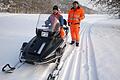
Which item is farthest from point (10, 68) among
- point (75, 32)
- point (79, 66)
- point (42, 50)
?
point (75, 32)

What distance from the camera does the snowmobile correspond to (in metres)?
5.84

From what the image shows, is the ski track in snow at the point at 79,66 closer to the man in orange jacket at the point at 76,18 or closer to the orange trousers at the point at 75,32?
the orange trousers at the point at 75,32

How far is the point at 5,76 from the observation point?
17.6ft

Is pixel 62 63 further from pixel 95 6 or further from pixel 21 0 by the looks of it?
pixel 21 0

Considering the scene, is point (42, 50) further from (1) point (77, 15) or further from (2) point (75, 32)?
(1) point (77, 15)

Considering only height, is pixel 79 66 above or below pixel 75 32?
below

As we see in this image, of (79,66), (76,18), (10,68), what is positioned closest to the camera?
(10,68)

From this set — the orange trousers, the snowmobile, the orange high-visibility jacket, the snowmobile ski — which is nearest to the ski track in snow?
the snowmobile

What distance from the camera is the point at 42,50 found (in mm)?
6070

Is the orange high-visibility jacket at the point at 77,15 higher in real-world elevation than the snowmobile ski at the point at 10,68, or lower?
higher

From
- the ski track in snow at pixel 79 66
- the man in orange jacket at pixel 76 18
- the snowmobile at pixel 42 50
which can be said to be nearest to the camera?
the ski track in snow at pixel 79 66

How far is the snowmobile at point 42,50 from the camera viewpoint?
19.2ft

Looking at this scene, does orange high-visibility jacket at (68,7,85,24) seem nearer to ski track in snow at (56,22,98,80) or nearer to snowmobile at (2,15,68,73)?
ski track in snow at (56,22,98,80)

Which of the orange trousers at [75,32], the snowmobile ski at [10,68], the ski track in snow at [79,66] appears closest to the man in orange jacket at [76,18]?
the orange trousers at [75,32]
